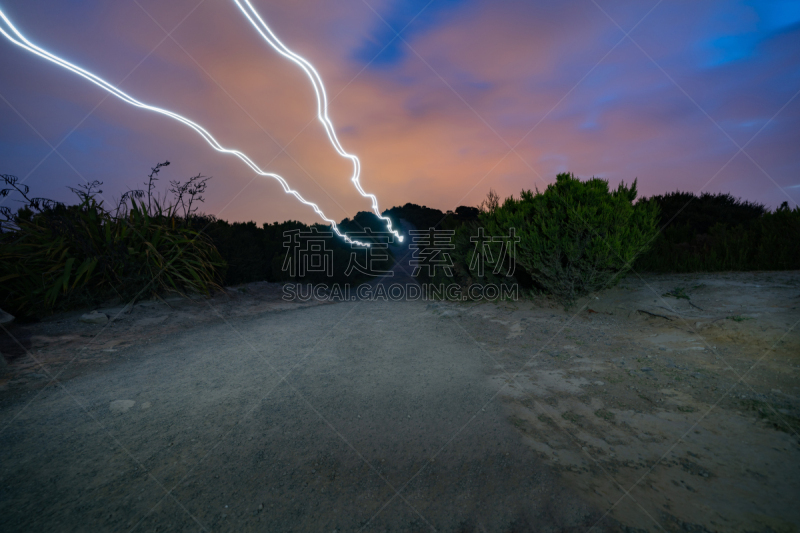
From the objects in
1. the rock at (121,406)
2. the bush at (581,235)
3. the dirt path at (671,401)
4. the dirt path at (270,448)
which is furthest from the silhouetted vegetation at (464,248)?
the rock at (121,406)

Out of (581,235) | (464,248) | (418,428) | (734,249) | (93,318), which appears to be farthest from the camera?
(464,248)

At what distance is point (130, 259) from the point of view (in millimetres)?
6566

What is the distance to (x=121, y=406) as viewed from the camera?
2986 millimetres

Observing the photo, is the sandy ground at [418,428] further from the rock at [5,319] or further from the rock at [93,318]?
the rock at [93,318]

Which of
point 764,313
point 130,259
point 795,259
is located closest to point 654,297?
point 764,313

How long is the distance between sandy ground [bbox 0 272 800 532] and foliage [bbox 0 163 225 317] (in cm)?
122

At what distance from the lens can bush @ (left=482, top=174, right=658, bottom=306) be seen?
5.57m

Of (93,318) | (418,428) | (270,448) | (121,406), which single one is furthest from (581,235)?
(93,318)

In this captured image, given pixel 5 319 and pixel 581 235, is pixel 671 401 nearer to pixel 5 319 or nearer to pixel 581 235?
pixel 581 235

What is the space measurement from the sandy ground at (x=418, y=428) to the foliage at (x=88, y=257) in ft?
4.00

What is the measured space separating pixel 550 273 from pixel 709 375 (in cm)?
297

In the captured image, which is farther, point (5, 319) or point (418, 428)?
point (5, 319)

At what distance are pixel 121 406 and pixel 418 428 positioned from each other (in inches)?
105

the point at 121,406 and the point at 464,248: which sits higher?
the point at 464,248
